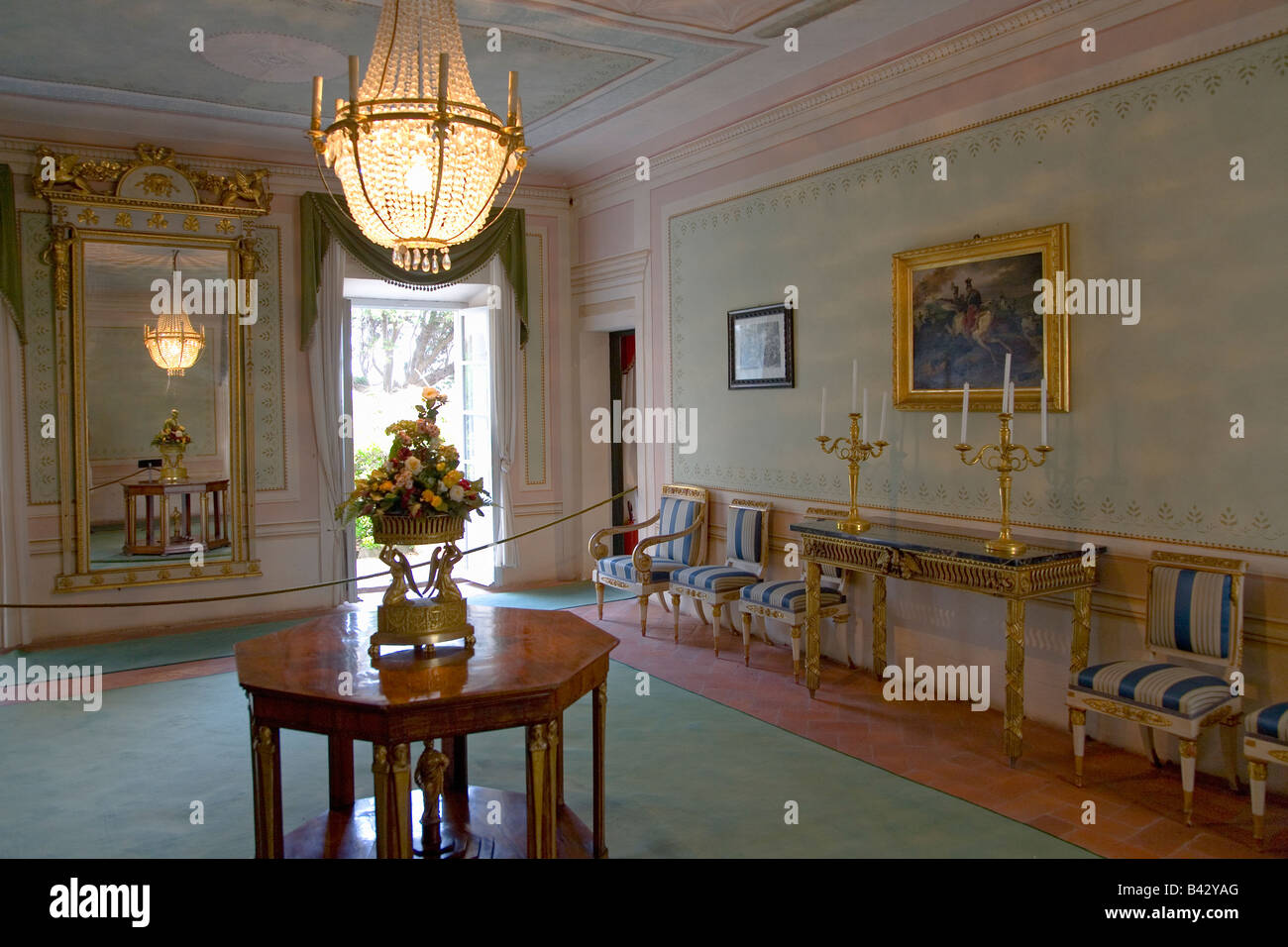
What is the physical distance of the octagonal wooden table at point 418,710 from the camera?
279 cm

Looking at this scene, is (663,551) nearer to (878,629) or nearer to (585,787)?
(878,629)

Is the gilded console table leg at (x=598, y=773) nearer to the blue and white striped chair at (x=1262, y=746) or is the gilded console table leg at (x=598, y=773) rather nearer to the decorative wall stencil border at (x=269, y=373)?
the blue and white striped chair at (x=1262, y=746)

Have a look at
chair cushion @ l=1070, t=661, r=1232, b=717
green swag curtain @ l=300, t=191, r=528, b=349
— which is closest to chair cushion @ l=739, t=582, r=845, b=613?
chair cushion @ l=1070, t=661, r=1232, b=717

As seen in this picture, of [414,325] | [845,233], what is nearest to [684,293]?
[845,233]

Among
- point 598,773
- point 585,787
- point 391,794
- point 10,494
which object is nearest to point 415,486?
point 391,794

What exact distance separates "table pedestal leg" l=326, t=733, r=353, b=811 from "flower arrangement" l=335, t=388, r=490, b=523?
1.04 m

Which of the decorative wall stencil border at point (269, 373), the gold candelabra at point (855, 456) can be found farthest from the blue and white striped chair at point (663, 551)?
the decorative wall stencil border at point (269, 373)

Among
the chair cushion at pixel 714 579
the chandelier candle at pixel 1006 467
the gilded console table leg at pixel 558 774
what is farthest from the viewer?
the chair cushion at pixel 714 579

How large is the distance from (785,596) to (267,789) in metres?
3.26

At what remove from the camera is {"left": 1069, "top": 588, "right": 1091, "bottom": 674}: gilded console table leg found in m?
4.46

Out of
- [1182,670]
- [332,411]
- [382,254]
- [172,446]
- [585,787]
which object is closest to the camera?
[1182,670]

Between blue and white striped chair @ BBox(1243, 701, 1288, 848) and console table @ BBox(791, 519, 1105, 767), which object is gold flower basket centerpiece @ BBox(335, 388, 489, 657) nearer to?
console table @ BBox(791, 519, 1105, 767)

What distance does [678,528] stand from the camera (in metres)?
7.17

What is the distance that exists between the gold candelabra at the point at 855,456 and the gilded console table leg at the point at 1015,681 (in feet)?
3.62
